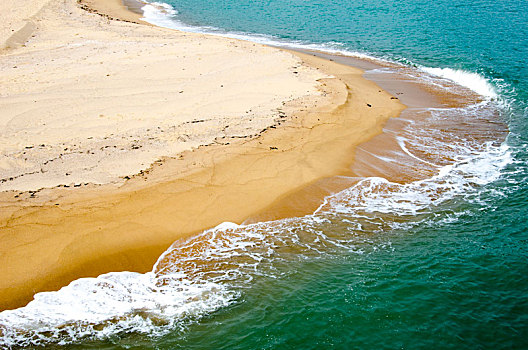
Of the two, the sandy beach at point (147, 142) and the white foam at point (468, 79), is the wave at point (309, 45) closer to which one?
the white foam at point (468, 79)

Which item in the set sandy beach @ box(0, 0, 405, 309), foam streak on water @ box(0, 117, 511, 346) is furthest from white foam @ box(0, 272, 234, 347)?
sandy beach @ box(0, 0, 405, 309)

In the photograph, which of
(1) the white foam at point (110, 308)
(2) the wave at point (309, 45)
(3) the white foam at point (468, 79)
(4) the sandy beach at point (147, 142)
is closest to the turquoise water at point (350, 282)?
(1) the white foam at point (110, 308)

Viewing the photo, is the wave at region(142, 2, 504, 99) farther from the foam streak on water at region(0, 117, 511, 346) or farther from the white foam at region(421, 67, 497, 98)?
the foam streak on water at region(0, 117, 511, 346)

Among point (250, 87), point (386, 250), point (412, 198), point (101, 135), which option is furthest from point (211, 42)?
point (386, 250)

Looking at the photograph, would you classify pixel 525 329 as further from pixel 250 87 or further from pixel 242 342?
pixel 250 87

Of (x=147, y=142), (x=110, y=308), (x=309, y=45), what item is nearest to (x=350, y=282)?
(x=110, y=308)

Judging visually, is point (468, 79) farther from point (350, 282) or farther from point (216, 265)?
point (216, 265)
